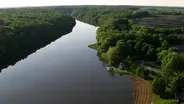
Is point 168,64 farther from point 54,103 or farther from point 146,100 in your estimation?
point 54,103

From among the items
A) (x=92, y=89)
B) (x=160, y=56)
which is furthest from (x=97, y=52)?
(x=92, y=89)

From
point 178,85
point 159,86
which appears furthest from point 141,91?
point 178,85

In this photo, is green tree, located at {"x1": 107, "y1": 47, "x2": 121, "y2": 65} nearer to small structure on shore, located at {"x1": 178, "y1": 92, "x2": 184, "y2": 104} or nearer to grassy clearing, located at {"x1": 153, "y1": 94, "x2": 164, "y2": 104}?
grassy clearing, located at {"x1": 153, "y1": 94, "x2": 164, "y2": 104}

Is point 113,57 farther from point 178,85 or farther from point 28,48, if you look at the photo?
point 28,48

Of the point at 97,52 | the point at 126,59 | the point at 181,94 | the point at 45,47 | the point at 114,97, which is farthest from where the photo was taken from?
the point at 45,47

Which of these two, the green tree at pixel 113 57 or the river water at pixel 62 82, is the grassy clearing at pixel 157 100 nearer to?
the river water at pixel 62 82

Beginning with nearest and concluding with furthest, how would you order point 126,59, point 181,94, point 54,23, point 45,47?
point 181,94 → point 126,59 → point 45,47 → point 54,23
